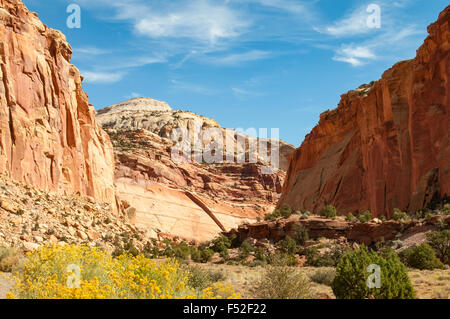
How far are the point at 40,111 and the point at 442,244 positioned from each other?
1017 inches

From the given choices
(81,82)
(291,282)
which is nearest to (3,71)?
(81,82)

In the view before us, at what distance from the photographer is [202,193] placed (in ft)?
223

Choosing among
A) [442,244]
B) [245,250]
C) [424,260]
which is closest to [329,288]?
[424,260]

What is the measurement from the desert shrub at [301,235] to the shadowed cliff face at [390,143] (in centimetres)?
859

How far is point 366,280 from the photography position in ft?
34.1

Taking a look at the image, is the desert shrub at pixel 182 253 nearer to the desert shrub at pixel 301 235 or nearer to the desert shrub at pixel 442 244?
the desert shrub at pixel 301 235

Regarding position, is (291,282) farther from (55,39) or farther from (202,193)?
(202,193)

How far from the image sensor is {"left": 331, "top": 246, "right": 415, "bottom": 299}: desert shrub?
9891mm

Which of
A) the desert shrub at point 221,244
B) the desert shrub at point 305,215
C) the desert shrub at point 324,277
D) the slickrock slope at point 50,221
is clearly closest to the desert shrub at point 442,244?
the desert shrub at point 324,277

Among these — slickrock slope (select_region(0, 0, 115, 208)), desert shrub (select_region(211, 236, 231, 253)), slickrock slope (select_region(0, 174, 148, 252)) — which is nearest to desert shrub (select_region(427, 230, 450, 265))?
desert shrub (select_region(211, 236, 231, 253))

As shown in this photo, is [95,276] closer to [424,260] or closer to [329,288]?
[329,288]

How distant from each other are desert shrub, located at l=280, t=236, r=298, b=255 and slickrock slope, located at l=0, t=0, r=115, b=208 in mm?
15909

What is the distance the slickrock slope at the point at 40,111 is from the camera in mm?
27328
